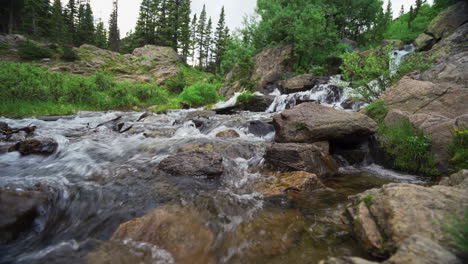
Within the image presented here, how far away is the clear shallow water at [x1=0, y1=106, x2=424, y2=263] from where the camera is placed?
2256mm

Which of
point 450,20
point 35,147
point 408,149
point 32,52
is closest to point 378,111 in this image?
point 408,149

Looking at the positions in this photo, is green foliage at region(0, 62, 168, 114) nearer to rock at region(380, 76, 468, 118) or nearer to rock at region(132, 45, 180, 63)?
rock at region(380, 76, 468, 118)

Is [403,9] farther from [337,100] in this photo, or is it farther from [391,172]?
[391,172]

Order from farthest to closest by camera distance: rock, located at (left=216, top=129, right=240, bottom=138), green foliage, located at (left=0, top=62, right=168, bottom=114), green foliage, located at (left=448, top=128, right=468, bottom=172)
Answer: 1. green foliage, located at (left=0, top=62, right=168, bottom=114)
2. rock, located at (left=216, top=129, right=240, bottom=138)
3. green foliage, located at (left=448, top=128, right=468, bottom=172)

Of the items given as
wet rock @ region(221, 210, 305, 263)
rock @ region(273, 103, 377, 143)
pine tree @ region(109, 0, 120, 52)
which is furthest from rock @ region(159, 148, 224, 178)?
pine tree @ region(109, 0, 120, 52)

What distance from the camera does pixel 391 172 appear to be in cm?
502

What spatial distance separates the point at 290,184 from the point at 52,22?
56.3 m

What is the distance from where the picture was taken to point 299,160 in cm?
450

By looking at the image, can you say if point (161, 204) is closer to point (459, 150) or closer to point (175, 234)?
point (175, 234)

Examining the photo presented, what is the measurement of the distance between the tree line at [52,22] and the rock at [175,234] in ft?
160

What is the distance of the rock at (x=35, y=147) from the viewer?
511cm

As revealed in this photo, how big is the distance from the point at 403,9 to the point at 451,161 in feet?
231

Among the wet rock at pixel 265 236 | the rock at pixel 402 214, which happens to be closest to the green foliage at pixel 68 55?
the wet rock at pixel 265 236

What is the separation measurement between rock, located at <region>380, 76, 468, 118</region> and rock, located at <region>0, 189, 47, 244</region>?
8834mm
